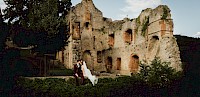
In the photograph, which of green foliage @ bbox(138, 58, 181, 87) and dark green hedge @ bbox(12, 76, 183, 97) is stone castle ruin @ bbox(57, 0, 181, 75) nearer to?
green foliage @ bbox(138, 58, 181, 87)

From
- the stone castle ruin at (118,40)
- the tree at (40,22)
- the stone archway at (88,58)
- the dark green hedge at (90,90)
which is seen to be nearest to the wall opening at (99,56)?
the stone castle ruin at (118,40)

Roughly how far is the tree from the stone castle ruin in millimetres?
7141

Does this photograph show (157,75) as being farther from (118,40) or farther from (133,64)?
(118,40)

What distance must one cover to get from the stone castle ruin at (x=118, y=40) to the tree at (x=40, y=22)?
7.14 metres

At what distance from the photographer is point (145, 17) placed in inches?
835

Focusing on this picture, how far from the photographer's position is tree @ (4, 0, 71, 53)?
57.5ft

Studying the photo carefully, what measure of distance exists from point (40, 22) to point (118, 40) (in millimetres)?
10784

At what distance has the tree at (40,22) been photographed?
1752cm

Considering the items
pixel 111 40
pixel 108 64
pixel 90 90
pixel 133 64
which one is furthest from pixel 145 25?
pixel 90 90

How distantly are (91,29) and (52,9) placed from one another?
1125cm

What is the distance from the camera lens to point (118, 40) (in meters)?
26.2

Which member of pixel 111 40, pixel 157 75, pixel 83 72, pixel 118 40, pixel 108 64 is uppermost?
pixel 111 40

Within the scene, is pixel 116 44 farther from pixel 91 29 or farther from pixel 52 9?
pixel 52 9

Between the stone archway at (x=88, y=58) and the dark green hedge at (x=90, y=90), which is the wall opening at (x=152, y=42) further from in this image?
the stone archway at (x=88, y=58)
